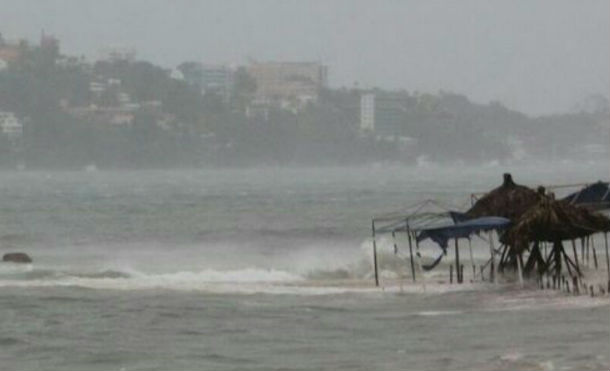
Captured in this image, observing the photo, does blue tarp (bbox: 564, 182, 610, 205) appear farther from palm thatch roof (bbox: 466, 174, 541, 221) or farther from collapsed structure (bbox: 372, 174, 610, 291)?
palm thatch roof (bbox: 466, 174, 541, 221)

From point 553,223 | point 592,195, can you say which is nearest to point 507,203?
point 553,223

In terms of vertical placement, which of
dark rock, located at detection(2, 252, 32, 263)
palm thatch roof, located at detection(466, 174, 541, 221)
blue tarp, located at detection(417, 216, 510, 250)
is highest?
palm thatch roof, located at detection(466, 174, 541, 221)

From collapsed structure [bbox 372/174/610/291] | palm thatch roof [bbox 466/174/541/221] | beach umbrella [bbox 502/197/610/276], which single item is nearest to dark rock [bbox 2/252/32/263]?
collapsed structure [bbox 372/174/610/291]

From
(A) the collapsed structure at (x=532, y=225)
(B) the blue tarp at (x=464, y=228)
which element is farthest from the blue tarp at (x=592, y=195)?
(B) the blue tarp at (x=464, y=228)

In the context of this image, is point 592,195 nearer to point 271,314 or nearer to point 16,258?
point 271,314

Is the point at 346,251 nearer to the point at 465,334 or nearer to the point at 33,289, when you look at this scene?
the point at 33,289

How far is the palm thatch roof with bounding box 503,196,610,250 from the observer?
37.9 m

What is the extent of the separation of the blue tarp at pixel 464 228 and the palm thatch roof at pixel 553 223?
116 cm

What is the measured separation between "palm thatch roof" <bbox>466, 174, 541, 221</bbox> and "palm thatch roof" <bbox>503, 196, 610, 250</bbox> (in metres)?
1.97

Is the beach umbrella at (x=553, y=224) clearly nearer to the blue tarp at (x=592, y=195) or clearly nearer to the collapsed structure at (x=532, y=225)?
the collapsed structure at (x=532, y=225)

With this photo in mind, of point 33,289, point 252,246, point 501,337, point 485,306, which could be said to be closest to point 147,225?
point 252,246

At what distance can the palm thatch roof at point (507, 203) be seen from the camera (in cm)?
4088

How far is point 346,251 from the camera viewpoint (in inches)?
2506

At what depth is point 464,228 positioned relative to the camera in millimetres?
39938
